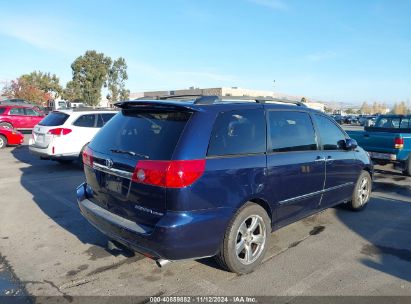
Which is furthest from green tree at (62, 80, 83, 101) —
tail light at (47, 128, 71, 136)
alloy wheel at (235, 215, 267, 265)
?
alloy wheel at (235, 215, 267, 265)

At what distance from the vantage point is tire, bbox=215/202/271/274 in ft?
11.9

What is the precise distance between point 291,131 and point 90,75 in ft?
172

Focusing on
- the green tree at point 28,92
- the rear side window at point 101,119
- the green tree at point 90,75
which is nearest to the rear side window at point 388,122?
the rear side window at point 101,119

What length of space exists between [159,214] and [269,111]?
1875 mm

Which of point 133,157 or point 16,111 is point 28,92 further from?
point 133,157

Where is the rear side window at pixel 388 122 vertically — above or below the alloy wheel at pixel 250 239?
above

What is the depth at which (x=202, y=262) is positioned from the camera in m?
4.08

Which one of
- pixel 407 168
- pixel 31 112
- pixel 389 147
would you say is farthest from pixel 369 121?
pixel 31 112

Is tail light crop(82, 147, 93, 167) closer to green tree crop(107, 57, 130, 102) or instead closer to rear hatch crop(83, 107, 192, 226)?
rear hatch crop(83, 107, 192, 226)

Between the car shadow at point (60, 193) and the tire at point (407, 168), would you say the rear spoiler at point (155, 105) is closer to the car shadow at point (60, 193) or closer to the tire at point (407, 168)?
the car shadow at point (60, 193)

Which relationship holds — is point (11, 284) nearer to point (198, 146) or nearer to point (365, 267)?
point (198, 146)

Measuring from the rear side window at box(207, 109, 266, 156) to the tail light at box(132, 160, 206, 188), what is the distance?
25cm

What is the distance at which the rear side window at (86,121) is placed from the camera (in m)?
9.69

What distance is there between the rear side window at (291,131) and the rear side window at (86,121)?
6.67m
